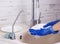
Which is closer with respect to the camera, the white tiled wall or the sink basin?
the sink basin

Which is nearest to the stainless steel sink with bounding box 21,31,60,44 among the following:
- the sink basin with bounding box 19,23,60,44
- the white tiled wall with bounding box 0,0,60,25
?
the sink basin with bounding box 19,23,60,44

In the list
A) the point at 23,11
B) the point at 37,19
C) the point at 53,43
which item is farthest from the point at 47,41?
the point at 23,11

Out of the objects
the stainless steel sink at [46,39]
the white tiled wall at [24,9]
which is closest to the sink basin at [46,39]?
the stainless steel sink at [46,39]

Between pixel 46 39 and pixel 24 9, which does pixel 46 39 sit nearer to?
pixel 46 39

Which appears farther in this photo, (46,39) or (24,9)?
(24,9)

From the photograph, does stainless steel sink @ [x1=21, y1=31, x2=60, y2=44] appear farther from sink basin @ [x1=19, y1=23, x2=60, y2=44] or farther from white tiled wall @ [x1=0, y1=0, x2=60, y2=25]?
white tiled wall @ [x1=0, y1=0, x2=60, y2=25]

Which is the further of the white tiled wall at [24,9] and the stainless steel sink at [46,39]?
the white tiled wall at [24,9]

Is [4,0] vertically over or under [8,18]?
over

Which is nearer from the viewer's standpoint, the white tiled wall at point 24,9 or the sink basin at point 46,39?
the sink basin at point 46,39

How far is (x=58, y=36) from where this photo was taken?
2.75 feet

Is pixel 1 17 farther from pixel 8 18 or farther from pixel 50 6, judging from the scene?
pixel 50 6

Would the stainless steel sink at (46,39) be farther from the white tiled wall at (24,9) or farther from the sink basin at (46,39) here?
the white tiled wall at (24,9)

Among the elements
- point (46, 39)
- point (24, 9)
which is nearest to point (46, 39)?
point (46, 39)

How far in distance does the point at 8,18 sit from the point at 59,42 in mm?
686
